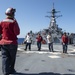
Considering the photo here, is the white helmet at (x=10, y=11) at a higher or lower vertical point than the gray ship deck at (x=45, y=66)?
higher

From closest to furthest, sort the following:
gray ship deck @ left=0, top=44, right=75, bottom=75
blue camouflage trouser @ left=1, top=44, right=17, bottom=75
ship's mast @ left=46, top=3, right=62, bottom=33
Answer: blue camouflage trouser @ left=1, top=44, right=17, bottom=75
gray ship deck @ left=0, top=44, right=75, bottom=75
ship's mast @ left=46, top=3, right=62, bottom=33

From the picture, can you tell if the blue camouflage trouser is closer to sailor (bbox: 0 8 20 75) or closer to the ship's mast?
sailor (bbox: 0 8 20 75)

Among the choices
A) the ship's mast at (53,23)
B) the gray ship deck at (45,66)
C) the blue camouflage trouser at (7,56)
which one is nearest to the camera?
the blue camouflage trouser at (7,56)

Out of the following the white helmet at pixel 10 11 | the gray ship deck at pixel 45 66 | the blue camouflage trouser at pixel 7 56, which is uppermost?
the white helmet at pixel 10 11

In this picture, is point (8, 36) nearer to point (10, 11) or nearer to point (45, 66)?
point (10, 11)

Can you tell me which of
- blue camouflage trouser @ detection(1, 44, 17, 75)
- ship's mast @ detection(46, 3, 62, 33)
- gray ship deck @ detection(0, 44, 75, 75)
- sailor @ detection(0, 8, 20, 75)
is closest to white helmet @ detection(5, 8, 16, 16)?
sailor @ detection(0, 8, 20, 75)

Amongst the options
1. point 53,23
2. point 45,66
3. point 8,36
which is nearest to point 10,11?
point 8,36

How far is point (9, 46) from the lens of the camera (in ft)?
→ 20.9

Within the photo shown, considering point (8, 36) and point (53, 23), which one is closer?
point (8, 36)

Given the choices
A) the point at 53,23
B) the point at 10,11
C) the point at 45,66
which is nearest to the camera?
the point at 10,11

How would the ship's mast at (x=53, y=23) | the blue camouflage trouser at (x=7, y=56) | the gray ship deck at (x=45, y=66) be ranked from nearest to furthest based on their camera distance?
1. the blue camouflage trouser at (x=7, y=56)
2. the gray ship deck at (x=45, y=66)
3. the ship's mast at (x=53, y=23)

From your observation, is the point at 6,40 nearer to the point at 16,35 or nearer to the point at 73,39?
the point at 16,35

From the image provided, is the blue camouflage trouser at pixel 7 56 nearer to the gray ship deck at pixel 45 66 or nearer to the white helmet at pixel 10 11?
the gray ship deck at pixel 45 66

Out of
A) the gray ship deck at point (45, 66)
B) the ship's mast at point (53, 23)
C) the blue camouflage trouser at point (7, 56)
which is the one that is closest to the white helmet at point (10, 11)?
the blue camouflage trouser at point (7, 56)
